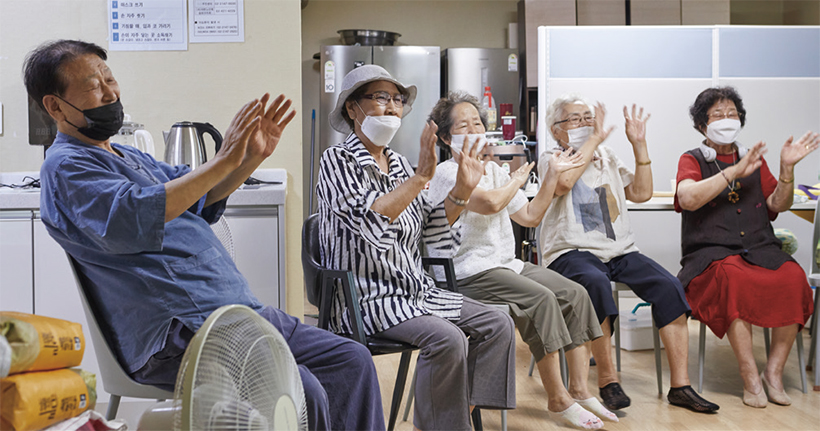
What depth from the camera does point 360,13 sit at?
242 inches

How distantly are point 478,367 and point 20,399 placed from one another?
125 centimetres

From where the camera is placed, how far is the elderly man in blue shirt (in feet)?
4.17

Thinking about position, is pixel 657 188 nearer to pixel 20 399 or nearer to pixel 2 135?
pixel 2 135

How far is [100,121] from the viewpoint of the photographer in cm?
142

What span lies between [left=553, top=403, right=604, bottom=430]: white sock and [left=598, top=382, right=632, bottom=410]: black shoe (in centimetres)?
23

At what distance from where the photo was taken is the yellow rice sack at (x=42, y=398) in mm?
976

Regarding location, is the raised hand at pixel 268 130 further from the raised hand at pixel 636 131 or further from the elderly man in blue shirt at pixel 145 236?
the raised hand at pixel 636 131

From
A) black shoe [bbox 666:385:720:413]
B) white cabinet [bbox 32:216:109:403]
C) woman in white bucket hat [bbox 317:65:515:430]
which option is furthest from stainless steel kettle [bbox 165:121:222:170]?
black shoe [bbox 666:385:720:413]

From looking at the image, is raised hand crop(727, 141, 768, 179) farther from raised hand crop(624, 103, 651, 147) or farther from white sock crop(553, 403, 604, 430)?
white sock crop(553, 403, 604, 430)

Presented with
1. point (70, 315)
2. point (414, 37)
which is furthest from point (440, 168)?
point (414, 37)

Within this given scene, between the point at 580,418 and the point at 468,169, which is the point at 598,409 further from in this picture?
the point at 468,169

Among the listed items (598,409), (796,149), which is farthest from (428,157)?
(796,149)

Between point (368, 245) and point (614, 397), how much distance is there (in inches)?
45.0

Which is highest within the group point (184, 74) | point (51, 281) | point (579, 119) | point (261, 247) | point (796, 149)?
point (184, 74)
